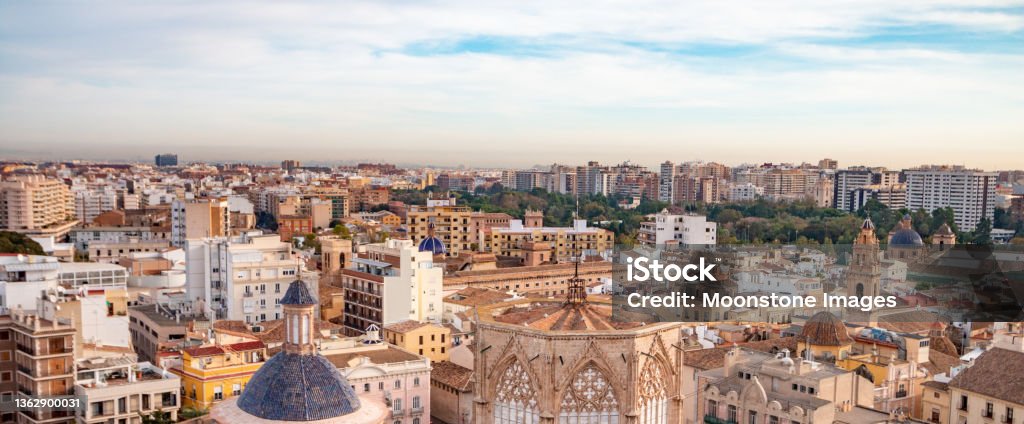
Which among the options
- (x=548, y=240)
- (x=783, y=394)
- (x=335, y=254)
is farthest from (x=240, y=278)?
(x=548, y=240)

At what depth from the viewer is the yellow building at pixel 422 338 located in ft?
50.4

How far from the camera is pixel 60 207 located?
45969 mm

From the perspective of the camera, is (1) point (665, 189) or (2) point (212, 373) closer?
(2) point (212, 373)

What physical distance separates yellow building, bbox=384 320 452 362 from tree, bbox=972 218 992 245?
81.0 ft

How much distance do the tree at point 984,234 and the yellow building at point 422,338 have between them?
24.7m

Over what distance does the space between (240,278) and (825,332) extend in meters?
10.7

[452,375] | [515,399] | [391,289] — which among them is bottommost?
[452,375]

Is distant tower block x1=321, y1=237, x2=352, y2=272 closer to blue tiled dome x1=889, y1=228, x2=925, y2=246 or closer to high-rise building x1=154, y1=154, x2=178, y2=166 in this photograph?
blue tiled dome x1=889, y1=228, x2=925, y2=246

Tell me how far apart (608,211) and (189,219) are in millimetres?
26423

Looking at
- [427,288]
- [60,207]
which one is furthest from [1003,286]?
[60,207]

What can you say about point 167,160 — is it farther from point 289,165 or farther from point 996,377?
point 996,377

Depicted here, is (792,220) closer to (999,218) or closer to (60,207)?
(999,218)

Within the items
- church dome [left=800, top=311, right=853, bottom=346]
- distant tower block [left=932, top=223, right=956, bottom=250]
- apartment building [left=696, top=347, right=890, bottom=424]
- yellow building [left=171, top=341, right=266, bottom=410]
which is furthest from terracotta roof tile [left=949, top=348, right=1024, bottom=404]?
distant tower block [left=932, top=223, right=956, bottom=250]

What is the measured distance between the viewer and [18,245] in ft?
88.7
